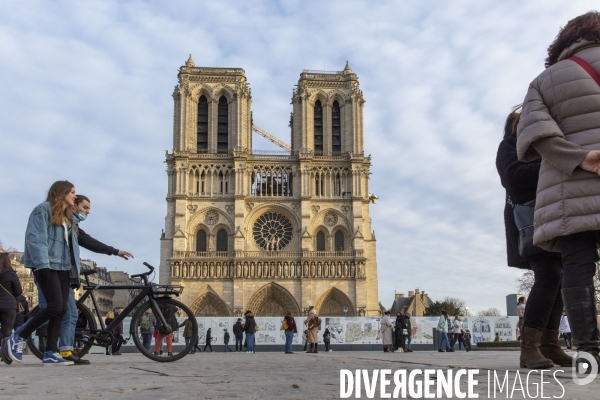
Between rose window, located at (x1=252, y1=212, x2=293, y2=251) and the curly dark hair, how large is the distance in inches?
1470

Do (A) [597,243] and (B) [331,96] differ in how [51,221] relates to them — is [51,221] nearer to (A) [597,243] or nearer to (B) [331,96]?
(A) [597,243]

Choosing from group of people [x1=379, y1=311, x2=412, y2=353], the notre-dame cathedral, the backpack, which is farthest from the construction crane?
the backpack

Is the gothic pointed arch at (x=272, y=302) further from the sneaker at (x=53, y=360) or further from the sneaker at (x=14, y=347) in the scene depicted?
the sneaker at (x=53, y=360)

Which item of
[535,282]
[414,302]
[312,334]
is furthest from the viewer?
[414,302]

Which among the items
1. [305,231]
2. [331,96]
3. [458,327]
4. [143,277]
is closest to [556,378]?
[143,277]

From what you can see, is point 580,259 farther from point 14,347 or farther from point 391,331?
point 391,331

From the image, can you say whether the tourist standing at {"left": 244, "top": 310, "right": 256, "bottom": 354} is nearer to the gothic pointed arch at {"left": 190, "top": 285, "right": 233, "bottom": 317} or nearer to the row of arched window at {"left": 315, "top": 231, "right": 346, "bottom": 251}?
the gothic pointed arch at {"left": 190, "top": 285, "right": 233, "bottom": 317}

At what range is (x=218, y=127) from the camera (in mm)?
43125

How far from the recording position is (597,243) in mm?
4062

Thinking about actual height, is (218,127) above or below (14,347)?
above

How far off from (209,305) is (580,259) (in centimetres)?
3738

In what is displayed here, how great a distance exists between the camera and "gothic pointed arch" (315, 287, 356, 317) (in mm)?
39969

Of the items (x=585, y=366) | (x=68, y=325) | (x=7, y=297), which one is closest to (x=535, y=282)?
(x=585, y=366)

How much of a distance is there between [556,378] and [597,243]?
0.91 meters
